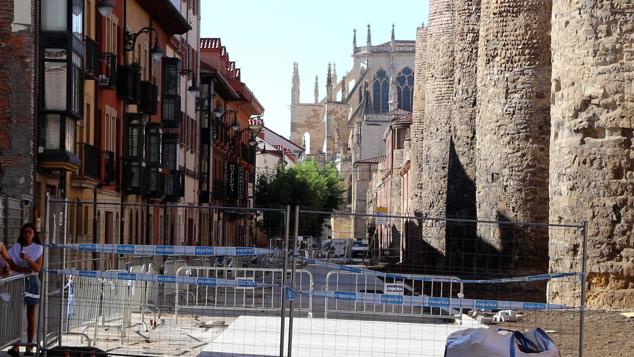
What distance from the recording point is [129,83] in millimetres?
37344

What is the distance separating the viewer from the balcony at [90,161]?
32138 millimetres

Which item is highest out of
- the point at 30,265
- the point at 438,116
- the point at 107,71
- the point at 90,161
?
the point at 107,71

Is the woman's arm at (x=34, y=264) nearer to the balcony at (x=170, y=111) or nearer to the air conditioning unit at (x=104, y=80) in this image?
the air conditioning unit at (x=104, y=80)

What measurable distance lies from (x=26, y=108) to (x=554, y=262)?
12708 millimetres

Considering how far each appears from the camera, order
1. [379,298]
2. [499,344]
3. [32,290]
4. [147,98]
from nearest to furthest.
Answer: [499,344], [379,298], [32,290], [147,98]

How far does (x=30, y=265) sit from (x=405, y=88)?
127804mm

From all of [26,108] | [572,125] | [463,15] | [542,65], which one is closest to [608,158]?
[572,125]

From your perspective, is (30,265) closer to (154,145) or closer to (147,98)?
(147,98)

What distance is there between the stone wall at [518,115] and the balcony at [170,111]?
1707 centimetres

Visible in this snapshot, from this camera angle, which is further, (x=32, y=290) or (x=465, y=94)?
(x=465, y=94)

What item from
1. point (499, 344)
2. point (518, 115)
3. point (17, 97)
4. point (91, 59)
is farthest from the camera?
point (91, 59)

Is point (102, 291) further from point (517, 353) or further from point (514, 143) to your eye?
point (514, 143)

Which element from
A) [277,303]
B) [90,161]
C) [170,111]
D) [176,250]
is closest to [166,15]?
[170,111]

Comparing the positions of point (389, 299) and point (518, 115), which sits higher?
point (518, 115)
